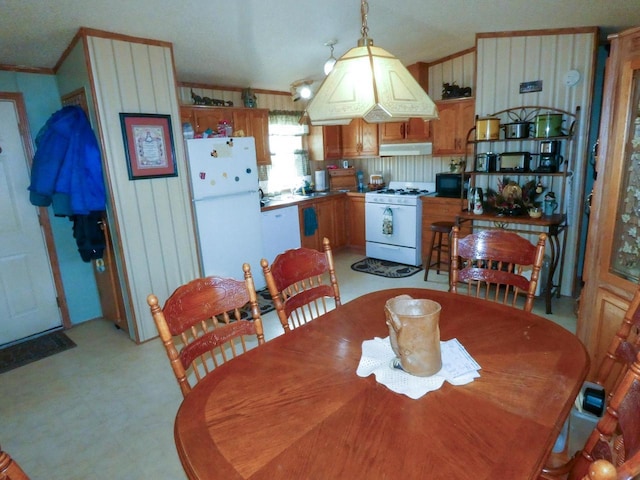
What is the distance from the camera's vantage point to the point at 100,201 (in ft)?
9.55

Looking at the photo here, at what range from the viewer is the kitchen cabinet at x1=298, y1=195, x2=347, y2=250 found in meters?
4.90

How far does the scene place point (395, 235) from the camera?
4.80 m

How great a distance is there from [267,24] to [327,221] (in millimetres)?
2664

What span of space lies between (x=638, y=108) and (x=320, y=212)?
11.8ft

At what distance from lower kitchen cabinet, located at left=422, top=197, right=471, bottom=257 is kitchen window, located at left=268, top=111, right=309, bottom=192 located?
191 centimetres

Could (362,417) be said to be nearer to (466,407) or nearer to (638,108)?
(466,407)

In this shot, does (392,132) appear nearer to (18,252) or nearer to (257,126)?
(257,126)

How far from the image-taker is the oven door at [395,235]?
4.65 m

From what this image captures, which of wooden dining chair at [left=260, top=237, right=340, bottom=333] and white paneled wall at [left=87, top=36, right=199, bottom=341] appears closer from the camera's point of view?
wooden dining chair at [left=260, top=237, right=340, bottom=333]

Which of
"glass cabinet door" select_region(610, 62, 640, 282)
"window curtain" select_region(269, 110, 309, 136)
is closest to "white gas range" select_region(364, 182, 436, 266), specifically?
"window curtain" select_region(269, 110, 309, 136)

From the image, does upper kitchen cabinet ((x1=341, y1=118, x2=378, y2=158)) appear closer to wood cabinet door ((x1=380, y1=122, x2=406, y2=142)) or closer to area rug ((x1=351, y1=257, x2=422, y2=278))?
wood cabinet door ((x1=380, y1=122, x2=406, y2=142))

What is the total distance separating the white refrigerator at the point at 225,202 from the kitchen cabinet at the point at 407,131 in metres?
1.98

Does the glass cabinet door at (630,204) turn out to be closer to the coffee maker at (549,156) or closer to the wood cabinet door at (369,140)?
the coffee maker at (549,156)

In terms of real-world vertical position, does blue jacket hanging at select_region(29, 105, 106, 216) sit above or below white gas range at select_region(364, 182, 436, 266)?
above
